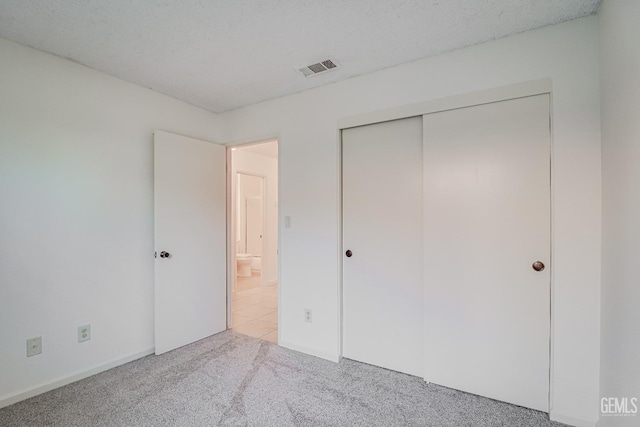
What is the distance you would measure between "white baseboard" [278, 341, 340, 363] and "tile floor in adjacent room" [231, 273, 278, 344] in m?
0.16

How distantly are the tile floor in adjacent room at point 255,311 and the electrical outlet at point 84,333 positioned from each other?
4.43 ft

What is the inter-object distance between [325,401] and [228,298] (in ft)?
5.94

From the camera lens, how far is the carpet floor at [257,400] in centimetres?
177

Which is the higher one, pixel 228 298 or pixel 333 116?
pixel 333 116

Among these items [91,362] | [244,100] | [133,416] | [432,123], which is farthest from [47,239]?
[432,123]

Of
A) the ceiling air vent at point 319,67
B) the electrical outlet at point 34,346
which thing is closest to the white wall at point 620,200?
the ceiling air vent at point 319,67

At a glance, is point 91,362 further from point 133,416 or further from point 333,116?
point 333,116

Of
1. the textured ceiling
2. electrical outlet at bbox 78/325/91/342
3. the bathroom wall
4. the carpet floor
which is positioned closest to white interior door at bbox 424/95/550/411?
the carpet floor

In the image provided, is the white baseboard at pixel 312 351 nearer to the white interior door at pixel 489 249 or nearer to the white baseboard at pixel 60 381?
the white interior door at pixel 489 249

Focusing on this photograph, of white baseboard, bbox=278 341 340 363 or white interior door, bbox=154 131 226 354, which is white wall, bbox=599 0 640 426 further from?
white interior door, bbox=154 131 226 354

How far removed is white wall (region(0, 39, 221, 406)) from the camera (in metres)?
1.97

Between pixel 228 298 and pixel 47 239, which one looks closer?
pixel 47 239

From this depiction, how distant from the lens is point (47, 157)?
212 cm
